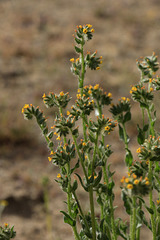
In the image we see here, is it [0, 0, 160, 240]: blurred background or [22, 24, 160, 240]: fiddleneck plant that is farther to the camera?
[0, 0, 160, 240]: blurred background

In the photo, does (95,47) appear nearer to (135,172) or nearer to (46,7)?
(46,7)

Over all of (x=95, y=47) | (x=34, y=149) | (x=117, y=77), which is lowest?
(x=34, y=149)

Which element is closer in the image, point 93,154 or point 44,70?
point 93,154

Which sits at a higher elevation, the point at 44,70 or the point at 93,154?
the point at 44,70

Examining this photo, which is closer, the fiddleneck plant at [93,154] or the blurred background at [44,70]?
the fiddleneck plant at [93,154]

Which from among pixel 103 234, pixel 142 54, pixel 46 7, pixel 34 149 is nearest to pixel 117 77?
pixel 142 54

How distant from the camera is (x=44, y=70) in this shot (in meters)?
6.20

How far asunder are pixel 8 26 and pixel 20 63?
1.85m

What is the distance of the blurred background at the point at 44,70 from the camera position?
3.76 m

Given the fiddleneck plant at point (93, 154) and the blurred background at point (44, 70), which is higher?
the blurred background at point (44, 70)

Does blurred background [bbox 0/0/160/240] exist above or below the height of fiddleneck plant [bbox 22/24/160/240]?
above

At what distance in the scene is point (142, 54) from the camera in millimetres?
6910

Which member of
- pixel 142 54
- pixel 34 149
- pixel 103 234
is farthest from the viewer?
pixel 142 54

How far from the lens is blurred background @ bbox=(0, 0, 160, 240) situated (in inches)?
148
